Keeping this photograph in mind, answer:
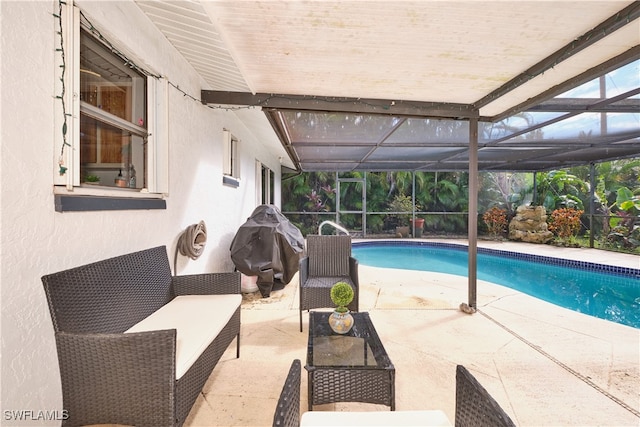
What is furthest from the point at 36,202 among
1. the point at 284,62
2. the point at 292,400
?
the point at 284,62

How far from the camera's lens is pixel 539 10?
5.83 ft

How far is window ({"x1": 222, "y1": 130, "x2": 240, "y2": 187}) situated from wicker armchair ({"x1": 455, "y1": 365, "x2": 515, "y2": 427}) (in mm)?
3841

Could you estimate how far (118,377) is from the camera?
1.25 m

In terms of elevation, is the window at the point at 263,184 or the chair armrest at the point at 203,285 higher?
the window at the point at 263,184

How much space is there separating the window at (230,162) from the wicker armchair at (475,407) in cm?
384

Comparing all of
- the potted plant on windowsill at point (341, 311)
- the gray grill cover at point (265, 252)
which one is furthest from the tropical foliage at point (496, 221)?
the potted plant on windowsill at point (341, 311)

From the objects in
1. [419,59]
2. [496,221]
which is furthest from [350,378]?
[496,221]

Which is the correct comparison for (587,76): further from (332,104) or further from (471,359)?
(471,359)

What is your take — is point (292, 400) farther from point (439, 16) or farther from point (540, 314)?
point (540, 314)

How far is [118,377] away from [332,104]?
3032 mm

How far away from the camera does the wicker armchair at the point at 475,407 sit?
0.84 m

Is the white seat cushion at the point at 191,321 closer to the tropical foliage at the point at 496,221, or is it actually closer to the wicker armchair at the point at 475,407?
the wicker armchair at the point at 475,407

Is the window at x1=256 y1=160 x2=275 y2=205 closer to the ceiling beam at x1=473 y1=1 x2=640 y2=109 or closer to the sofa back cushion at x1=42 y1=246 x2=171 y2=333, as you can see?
the sofa back cushion at x1=42 y1=246 x2=171 y2=333

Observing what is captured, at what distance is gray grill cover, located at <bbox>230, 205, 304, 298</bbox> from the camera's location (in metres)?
3.78
